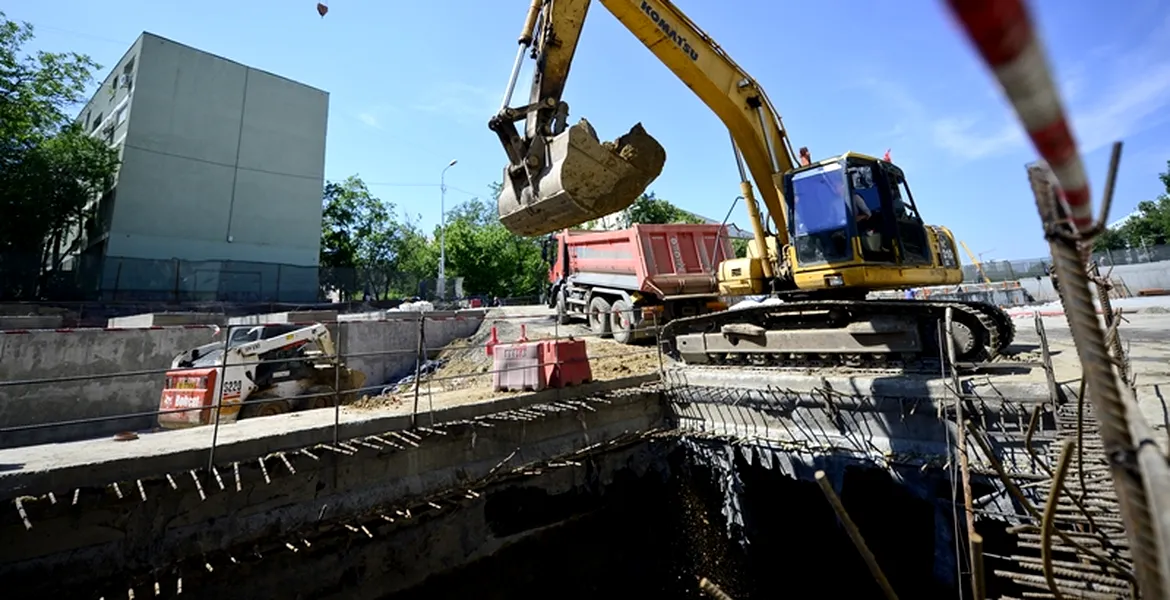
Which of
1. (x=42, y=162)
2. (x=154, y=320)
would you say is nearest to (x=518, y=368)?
(x=154, y=320)

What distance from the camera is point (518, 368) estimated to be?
680 centimetres

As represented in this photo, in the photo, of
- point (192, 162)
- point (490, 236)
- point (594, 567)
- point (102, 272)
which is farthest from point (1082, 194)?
point (490, 236)

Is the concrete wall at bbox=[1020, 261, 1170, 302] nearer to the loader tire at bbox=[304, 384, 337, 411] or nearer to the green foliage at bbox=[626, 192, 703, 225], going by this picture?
the green foliage at bbox=[626, 192, 703, 225]

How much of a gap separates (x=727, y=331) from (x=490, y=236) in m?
32.2

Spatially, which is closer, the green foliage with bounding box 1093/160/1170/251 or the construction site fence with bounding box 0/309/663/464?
the construction site fence with bounding box 0/309/663/464

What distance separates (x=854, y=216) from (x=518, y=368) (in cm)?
487

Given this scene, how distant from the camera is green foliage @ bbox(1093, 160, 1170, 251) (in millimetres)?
47688

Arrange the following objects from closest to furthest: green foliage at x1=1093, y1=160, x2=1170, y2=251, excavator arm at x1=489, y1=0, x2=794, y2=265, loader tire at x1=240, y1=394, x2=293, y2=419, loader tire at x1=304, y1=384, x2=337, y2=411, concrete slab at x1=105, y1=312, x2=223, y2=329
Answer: excavator arm at x1=489, y1=0, x2=794, y2=265 → loader tire at x1=240, y1=394, x2=293, y2=419 → loader tire at x1=304, y1=384, x2=337, y2=411 → concrete slab at x1=105, y1=312, x2=223, y2=329 → green foliage at x1=1093, y1=160, x2=1170, y2=251

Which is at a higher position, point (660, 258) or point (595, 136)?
point (595, 136)

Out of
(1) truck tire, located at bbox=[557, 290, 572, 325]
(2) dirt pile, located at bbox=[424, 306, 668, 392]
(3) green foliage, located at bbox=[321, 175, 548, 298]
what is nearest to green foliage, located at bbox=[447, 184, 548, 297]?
(3) green foliage, located at bbox=[321, 175, 548, 298]

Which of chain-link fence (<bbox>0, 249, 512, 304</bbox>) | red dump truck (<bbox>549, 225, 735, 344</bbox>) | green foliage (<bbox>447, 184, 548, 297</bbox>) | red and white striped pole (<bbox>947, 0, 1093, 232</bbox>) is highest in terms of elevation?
green foliage (<bbox>447, 184, 548, 297</bbox>)

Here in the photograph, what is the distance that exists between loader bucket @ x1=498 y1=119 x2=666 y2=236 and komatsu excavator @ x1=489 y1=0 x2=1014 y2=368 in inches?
0.6

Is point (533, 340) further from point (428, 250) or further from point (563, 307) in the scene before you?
point (428, 250)

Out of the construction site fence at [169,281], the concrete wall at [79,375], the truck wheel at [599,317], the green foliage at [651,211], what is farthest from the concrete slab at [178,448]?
the green foliage at [651,211]
